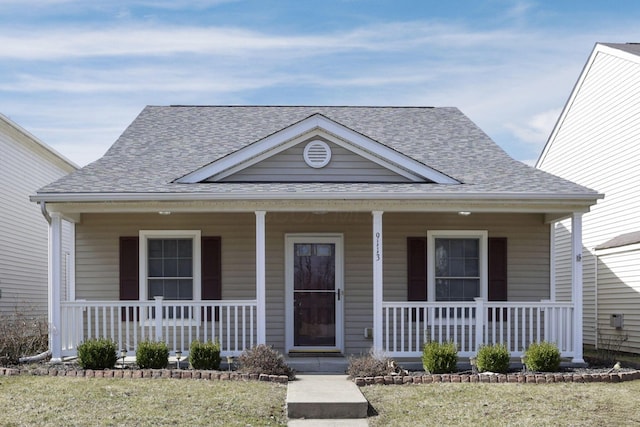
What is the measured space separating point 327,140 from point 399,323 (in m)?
3.45

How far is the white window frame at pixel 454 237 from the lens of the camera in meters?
13.5

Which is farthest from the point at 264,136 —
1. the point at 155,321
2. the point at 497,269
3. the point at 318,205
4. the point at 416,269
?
the point at 497,269

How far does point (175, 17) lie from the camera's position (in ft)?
41.1

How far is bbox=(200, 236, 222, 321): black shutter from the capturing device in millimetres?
13344

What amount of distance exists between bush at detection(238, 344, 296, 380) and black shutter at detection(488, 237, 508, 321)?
431 cm

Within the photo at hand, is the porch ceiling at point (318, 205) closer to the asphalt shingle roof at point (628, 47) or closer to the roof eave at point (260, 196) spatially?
the roof eave at point (260, 196)

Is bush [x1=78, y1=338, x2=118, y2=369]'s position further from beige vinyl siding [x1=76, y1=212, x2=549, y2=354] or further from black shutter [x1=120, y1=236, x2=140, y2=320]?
beige vinyl siding [x1=76, y1=212, x2=549, y2=354]

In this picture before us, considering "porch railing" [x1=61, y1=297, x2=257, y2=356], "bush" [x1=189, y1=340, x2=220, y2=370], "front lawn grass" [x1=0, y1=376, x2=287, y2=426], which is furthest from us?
"porch railing" [x1=61, y1=297, x2=257, y2=356]

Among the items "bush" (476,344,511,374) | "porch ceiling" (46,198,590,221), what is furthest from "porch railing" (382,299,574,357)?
"porch ceiling" (46,198,590,221)

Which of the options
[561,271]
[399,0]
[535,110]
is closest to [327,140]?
[399,0]

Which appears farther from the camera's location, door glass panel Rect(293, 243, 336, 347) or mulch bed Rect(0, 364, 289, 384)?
door glass panel Rect(293, 243, 336, 347)

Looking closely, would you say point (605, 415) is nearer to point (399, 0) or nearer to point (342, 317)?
point (342, 317)

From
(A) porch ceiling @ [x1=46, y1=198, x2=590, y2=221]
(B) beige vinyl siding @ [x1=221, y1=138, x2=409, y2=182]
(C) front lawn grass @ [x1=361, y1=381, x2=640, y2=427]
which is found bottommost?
(C) front lawn grass @ [x1=361, y1=381, x2=640, y2=427]

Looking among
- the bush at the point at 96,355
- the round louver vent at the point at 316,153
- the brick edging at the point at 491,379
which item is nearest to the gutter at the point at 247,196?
the round louver vent at the point at 316,153
